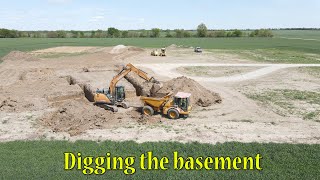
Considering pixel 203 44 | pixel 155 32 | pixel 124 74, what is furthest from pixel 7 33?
pixel 124 74

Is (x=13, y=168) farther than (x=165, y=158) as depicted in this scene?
No

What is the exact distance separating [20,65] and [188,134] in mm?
31165

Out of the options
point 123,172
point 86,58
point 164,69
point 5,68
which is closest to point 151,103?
point 123,172

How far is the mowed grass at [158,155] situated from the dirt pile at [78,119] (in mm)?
2184

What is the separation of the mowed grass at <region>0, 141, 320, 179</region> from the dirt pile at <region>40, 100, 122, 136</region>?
2.18 meters

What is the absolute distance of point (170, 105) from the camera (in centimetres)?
2030

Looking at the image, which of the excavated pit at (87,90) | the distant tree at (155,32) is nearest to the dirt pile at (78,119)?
the excavated pit at (87,90)

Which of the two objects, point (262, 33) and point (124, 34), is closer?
point (262, 33)

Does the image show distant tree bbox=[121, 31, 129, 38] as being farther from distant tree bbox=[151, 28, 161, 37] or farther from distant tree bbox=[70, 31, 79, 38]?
distant tree bbox=[70, 31, 79, 38]

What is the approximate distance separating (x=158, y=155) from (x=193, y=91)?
980 cm

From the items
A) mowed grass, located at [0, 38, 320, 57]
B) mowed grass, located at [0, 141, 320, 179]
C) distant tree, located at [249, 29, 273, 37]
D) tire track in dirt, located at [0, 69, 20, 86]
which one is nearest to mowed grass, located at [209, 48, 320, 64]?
mowed grass, located at [0, 38, 320, 57]

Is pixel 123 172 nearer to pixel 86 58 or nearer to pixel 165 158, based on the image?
pixel 165 158

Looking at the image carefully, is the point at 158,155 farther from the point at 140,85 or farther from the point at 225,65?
the point at 225,65

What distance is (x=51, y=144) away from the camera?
15867 mm
